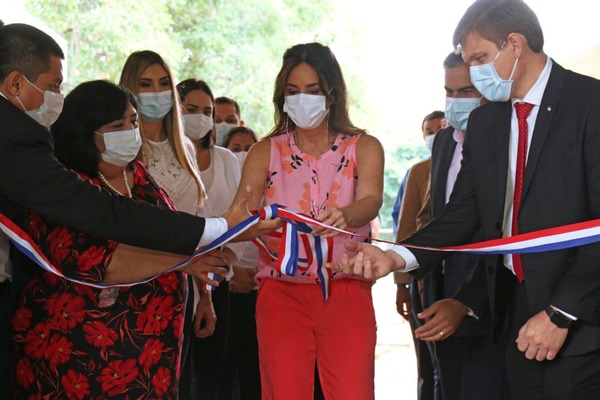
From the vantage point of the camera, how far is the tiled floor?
7.12 metres

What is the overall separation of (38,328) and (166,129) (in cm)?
162

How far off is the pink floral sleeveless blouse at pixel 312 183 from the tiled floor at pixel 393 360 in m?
3.45

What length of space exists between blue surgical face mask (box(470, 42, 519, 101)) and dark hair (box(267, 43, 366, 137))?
2.61ft

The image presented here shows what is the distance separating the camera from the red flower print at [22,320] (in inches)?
125

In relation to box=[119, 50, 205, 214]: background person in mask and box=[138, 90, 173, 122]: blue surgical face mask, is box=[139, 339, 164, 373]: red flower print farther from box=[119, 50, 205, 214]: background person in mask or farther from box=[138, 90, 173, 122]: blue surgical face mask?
box=[138, 90, 173, 122]: blue surgical face mask

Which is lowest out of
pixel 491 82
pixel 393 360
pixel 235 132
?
pixel 393 360

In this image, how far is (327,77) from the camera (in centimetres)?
389

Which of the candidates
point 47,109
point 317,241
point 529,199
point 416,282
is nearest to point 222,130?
point 416,282

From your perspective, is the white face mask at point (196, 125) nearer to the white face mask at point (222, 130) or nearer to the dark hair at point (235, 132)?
the dark hair at point (235, 132)

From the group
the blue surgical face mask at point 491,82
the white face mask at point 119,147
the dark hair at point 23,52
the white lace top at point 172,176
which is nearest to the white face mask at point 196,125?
the white lace top at point 172,176

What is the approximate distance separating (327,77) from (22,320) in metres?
1.67

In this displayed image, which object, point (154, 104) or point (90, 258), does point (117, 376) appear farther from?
point (154, 104)

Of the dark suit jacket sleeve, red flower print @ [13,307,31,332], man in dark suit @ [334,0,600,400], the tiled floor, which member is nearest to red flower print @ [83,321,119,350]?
red flower print @ [13,307,31,332]

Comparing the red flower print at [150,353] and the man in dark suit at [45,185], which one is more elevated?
the man in dark suit at [45,185]
